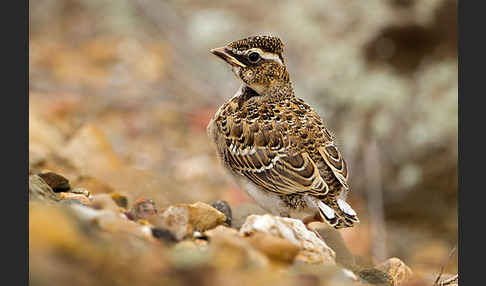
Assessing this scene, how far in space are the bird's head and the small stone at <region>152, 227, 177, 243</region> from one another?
5.70ft

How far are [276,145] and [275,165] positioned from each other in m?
0.18

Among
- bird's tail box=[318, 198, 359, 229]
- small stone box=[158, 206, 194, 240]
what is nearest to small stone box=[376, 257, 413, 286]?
bird's tail box=[318, 198, 359, 229]

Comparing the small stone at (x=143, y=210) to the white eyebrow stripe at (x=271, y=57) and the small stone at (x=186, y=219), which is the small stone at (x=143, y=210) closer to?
the small stone at (x=186, y=219)

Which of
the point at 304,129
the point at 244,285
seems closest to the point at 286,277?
the point at 244,285

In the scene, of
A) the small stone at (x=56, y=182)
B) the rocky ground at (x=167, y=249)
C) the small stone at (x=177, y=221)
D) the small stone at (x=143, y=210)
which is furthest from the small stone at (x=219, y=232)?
the small stone at (x=56, y=182)

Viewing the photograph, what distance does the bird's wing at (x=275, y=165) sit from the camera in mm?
4641

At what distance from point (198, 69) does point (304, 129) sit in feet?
22.1

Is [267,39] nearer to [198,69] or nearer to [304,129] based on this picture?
[304,129]

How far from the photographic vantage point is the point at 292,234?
3.79 m

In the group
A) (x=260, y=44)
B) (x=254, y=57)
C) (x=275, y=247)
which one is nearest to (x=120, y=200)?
(x=254, y=57)

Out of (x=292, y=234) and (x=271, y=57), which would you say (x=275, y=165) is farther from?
(x=292, y=234)

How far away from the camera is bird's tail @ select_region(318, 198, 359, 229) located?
4.45 metres

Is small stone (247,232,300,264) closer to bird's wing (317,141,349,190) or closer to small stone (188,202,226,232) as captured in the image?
small stone (188,202,226,232)

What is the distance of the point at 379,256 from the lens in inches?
324
